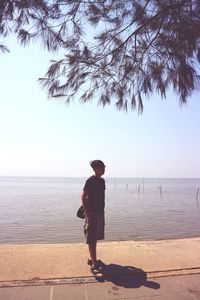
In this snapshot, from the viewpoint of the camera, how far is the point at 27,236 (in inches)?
673

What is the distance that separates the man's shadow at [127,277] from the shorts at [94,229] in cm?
43

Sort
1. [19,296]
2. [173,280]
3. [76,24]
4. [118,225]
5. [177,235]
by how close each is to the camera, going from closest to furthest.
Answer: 1. [19,296]
2. [173,280]
3. [76,24]
4. [177,235]
5. [118,225]

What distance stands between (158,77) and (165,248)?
3076mm

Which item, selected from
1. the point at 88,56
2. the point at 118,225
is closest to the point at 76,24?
the point at 88,56

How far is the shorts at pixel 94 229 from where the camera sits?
4.75 meters

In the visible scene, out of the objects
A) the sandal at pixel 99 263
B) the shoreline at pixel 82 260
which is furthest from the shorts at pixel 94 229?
the shoreline at pixel 82 260

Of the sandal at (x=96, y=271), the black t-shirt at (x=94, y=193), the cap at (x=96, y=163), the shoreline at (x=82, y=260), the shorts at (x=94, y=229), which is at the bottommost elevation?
the shoreline at (x=82, y=260)

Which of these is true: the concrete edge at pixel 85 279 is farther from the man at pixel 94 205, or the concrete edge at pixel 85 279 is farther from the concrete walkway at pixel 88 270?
the man at pixel 94 205

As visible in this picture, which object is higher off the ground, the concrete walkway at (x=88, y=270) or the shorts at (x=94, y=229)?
the shorts at (x=94, y=229)

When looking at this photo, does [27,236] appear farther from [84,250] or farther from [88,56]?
[88,56]

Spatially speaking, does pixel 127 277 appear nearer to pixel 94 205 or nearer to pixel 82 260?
pixel 82 260

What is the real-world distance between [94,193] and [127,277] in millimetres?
1246

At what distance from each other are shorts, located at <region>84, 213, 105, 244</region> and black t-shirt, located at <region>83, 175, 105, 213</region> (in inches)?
4.6

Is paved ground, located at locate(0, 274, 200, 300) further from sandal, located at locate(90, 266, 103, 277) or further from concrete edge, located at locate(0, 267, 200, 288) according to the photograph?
sandal, located at locate(90, 266, 103, 277)
